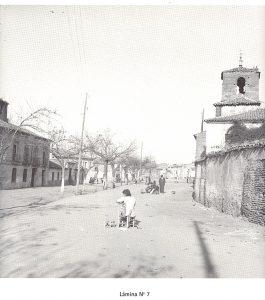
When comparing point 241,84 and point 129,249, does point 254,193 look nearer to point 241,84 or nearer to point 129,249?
point 129,249

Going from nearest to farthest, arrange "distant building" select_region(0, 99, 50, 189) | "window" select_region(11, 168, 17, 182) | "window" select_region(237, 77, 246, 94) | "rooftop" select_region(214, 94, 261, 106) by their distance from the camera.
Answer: "rooftop" select_region(214, 94, 261, 106) → "window" select_region(237, 77, 246, 94) → "distant building" select_region(0, 99, 50, 189) → "window" select_region(11, 168, 17, 182)

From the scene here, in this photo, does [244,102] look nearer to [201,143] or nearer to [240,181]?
[201,143]

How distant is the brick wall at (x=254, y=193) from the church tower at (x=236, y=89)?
1637cm

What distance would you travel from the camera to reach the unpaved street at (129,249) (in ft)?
21.2

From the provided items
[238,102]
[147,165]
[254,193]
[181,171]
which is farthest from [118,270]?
[181,171]

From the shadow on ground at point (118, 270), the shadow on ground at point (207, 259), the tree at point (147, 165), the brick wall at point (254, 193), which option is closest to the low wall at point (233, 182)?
the brick wall at point (254, 193)

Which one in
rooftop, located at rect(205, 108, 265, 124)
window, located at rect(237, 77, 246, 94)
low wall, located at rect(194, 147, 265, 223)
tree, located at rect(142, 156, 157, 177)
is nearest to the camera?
low wall, located at rect(194, 147, 265, 223)

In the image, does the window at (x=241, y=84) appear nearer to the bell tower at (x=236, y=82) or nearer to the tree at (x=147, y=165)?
the bell tower at (x=236, y=82)

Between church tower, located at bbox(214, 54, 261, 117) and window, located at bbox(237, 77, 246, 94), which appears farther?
window, located at bbox(237, 77, 246, 94)

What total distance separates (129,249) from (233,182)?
834 cm

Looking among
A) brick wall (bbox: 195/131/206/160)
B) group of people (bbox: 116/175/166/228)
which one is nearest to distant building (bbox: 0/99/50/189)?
brick wall (bbox: 195/131/206/160)

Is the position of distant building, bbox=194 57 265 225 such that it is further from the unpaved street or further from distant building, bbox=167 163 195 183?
distant building, bbox=167 163 195 183

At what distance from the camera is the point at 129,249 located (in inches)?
322

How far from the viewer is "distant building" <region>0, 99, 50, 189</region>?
112 ft
